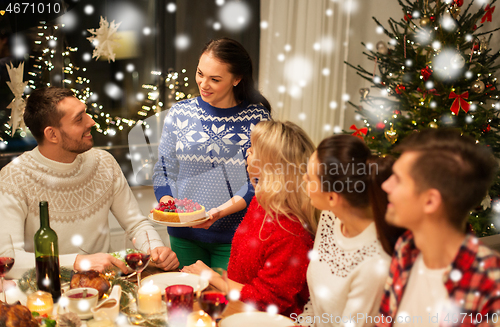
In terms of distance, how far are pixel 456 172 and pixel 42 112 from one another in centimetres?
169

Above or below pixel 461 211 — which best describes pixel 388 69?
above

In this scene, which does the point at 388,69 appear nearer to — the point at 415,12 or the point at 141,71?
the point at 415,12

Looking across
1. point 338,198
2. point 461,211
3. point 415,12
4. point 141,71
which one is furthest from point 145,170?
point 461,211

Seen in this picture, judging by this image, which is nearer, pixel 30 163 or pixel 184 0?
pixel 30 163

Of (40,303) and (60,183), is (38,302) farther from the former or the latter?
(60,183)

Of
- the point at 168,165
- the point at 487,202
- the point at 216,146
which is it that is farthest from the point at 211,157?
the point at 487,202

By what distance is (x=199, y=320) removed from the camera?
1059 mm

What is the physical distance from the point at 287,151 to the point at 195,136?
0.67 metres

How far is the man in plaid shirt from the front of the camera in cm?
87

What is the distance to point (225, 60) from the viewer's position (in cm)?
195

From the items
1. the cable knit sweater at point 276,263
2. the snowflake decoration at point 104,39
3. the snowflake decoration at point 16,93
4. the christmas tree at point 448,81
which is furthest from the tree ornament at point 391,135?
the snowflake decoration at point 16,93

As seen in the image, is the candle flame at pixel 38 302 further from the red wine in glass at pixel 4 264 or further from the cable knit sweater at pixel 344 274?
the cable knit sweater at pixel 344 274

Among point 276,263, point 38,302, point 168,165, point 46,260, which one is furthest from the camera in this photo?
point 168,165

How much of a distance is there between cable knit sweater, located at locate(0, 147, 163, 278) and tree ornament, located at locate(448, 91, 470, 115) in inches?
68.5
